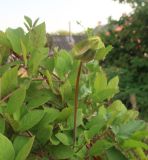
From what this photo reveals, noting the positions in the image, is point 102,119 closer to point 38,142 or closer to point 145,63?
point 38,142

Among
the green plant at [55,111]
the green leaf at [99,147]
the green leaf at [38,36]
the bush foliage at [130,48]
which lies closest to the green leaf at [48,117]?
the green plant at [55,111]

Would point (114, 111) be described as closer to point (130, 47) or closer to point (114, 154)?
point (114, 154)

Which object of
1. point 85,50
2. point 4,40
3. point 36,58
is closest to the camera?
point 85,50

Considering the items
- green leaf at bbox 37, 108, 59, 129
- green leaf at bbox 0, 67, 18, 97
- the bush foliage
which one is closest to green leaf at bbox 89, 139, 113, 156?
green leaf at bbox 37, 108, 59, 129

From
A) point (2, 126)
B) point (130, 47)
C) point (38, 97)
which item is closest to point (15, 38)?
point (38, 97)

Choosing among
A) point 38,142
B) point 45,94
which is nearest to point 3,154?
point 38,142

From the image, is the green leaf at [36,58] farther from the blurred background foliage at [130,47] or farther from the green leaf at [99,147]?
the blurred background foliage at [130,47]

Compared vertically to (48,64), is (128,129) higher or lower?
lower
